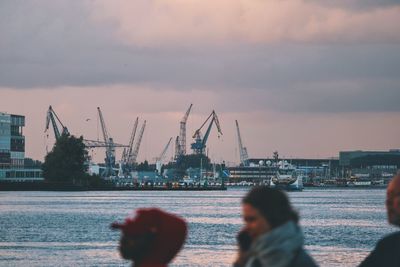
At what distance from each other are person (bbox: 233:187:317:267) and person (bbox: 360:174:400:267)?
2.91 ft

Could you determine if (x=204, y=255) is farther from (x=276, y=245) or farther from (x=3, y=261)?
(x=276, y=245)

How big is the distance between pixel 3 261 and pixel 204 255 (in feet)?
29.6

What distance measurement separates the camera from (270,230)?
733cm

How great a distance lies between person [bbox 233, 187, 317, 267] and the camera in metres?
7.27

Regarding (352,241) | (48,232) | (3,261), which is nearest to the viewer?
(3,261)

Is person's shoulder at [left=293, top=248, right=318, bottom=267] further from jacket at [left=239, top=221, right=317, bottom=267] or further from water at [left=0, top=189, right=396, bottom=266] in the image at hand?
water at [left=0, top=189, right=396, bottom=266]

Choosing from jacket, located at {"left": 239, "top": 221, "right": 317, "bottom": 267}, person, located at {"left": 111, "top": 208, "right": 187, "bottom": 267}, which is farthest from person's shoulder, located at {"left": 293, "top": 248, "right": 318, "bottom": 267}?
person, located at {"left": 111, "top": 208, "right": 187, "bottom": 267}

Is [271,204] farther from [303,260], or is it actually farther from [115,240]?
[115,240]

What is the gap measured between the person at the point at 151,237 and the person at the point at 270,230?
15.7 inches

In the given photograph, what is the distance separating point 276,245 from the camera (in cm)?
725

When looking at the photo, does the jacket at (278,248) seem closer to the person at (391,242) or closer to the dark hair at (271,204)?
the dark hair at (271,204)

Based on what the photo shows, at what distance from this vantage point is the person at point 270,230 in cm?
727

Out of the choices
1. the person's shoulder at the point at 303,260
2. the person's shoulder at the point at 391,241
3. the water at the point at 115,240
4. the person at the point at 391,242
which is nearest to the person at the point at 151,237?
the person's shoulder at the point at 303,260

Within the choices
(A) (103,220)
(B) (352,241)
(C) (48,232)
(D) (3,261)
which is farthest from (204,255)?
(A) (103,220)
